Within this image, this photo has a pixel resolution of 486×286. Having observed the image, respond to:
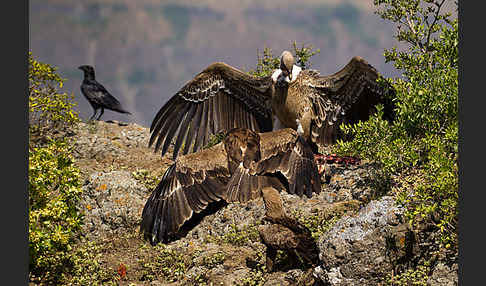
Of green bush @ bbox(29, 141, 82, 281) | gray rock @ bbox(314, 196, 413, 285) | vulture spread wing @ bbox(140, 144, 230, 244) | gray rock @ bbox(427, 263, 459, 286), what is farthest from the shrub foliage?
gray rock @ bbox(427, 263, 459, 286)

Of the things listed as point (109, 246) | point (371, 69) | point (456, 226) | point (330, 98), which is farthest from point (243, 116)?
point (456, 226)

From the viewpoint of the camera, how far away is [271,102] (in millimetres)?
10461

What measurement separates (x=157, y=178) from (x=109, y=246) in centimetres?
221

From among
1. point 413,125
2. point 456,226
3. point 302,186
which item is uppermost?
point 413,125

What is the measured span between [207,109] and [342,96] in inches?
104

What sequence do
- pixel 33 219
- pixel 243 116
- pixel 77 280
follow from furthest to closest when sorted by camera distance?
pixel 243 116 → pixel 77 280 → pixel 33 219

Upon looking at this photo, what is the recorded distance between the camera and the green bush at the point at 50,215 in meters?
7.70

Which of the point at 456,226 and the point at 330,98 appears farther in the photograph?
the point at 330,98

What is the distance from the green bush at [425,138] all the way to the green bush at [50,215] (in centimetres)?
441

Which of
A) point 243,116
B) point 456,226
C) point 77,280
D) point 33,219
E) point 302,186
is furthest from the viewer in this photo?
point 243,116

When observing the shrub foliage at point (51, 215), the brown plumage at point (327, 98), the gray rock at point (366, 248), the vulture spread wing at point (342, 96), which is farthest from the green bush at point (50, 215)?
the vulture spread wing at point (342, 96)

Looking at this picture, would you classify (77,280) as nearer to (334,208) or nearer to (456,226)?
(334,208)

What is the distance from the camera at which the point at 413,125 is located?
8.31 meters

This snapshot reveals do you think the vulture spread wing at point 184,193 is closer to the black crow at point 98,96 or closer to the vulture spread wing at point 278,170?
the vulture spread wing at point 278,170
